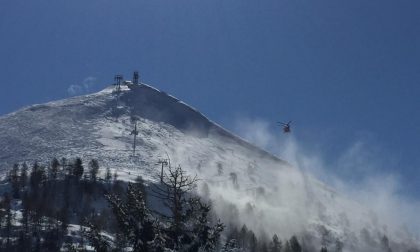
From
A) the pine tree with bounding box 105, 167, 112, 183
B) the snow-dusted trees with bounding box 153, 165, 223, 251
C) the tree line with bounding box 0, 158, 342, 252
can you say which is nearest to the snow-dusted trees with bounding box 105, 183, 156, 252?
the tree line with bounding box 0, 158, 342, 252

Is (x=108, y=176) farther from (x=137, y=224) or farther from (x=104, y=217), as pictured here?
(x=137, y=224)

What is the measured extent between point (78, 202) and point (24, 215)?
83.5 ft

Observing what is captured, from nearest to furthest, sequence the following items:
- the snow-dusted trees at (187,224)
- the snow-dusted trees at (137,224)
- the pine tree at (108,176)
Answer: the snow-dusted trees at (137,224), the snow-dusted trees at (187,224), the pine tree at (108,176)

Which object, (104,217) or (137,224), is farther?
(104,217)

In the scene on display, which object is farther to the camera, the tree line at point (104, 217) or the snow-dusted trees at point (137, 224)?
the tree line at point (104, 217)

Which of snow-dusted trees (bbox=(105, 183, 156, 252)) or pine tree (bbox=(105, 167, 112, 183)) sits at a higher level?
pine tree (bbox=(105, 167, 112, 183))

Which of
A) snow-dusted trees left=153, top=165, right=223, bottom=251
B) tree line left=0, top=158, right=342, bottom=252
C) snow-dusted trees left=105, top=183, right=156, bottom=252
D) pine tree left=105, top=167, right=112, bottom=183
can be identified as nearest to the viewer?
snow-dusted trees left=105, top=183, right=156, bottom=252

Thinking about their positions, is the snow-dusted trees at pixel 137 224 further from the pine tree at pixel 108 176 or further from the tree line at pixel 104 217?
the pine tree at pixel 108 176

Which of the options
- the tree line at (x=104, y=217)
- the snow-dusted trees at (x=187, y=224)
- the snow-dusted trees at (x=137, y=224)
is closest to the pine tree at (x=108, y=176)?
the tree line at (x=104, y=217)

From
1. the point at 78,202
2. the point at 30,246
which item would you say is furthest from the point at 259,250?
the point at 30,246

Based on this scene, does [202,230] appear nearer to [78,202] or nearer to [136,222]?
[136,222]

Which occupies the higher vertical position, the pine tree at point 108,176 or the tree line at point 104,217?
the pine tree at point 108,176

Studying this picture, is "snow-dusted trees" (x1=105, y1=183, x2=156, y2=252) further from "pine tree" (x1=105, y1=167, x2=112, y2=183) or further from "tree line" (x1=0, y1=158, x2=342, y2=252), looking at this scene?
"pine tree" (x1=105, y1=167, x2=112, y2=183)

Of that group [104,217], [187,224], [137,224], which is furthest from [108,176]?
[137,224]
